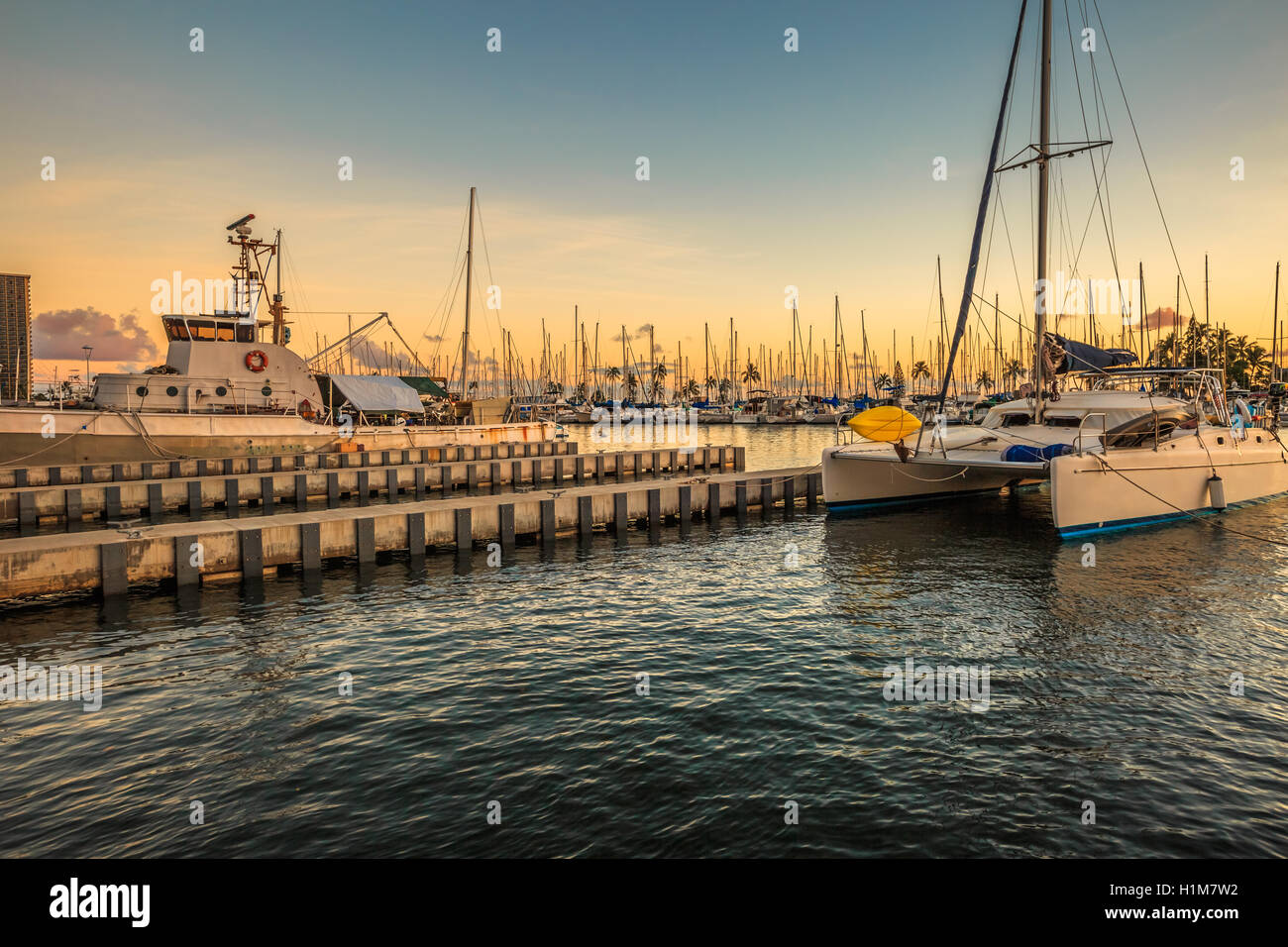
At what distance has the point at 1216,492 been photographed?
20516 millimetres

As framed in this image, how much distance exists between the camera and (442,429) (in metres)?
43.0

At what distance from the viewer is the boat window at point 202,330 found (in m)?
35.3

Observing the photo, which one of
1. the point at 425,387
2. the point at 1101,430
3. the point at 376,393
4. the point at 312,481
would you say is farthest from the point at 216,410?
the point at 1101,430

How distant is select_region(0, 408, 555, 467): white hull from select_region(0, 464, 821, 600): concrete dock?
16.5 meters

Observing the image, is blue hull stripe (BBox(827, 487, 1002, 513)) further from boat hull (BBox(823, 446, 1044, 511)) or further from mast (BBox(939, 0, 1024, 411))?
mast (BBox(939, 0, 1024, 411))

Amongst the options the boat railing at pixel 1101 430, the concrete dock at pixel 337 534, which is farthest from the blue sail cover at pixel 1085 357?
the concrete dock at pixel 337 534

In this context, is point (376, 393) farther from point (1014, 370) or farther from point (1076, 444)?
point (1014, 370)

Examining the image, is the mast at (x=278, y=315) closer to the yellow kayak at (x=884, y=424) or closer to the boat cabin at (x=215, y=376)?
the boat cabin at (x=215, y=376)

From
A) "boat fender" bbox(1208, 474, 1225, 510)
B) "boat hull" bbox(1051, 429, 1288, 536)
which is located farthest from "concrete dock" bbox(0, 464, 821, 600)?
"boat fender" bbox(1208, 474, 1225, 510)

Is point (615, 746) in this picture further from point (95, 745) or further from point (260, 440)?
point (260, 440)

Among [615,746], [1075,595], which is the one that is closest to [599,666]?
[615,746]

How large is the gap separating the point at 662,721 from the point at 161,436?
32.9 metres
